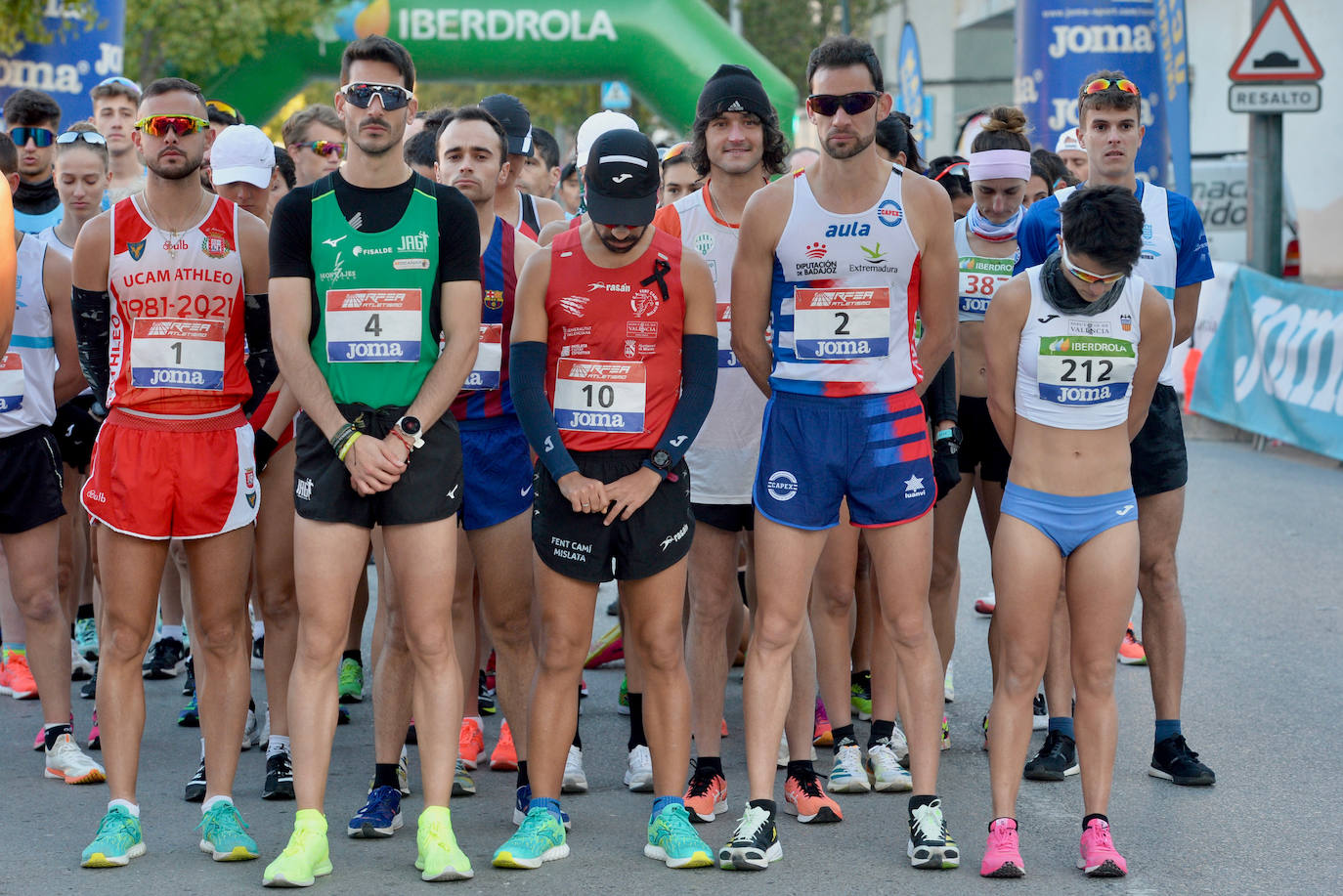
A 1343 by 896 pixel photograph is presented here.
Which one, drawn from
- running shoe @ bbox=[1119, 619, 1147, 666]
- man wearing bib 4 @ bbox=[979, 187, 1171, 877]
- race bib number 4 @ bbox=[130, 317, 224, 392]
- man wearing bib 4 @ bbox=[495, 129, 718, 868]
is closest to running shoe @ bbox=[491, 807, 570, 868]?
man wearing bib 4 @ bbox=[495, 129, 718, 868]

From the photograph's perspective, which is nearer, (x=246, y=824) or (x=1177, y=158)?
(x=246, y=824)

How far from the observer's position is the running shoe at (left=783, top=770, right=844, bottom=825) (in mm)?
5637

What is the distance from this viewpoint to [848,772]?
603 centimetres

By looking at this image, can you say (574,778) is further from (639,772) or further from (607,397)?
(607,397)

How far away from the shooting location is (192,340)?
537 centimetres

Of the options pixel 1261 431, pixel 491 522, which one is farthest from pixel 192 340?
pixel 1261 431

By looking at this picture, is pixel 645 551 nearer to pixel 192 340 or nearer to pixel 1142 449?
pixel 192 340

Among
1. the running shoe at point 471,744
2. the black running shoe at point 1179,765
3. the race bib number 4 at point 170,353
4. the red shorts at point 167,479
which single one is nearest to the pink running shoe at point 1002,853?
the black running shoe at point 1179,765

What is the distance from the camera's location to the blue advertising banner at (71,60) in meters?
15.3

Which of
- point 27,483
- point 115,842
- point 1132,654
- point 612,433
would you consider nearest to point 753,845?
point 612,433

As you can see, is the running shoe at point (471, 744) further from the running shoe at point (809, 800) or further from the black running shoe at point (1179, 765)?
the black running shoe at point (1179, 765)

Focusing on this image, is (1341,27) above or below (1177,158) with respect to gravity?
above

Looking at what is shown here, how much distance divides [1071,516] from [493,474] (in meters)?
1.95

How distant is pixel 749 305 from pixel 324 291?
54.7 inches
